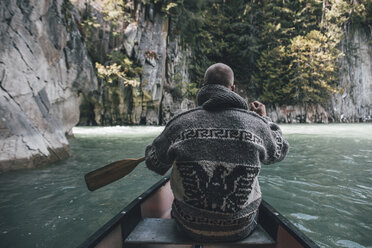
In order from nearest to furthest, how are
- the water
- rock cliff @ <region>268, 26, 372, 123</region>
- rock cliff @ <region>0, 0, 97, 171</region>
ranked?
the water
rock cliff @ <region>0, 0, 97, 171</region>
rock cliff @ <region>268, 26, 372, 123</region>

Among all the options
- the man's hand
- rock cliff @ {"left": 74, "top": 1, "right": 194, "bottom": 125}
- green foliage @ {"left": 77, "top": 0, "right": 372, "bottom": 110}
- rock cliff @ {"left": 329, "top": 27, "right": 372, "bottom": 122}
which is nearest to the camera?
the man's hand

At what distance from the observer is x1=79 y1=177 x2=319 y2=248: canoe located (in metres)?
1.29

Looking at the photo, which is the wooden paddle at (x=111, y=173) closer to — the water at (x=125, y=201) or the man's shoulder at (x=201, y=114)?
the water at (x=125, y=201)

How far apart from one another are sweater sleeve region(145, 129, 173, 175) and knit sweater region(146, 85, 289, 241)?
1 cm

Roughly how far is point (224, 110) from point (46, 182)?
3.86 m

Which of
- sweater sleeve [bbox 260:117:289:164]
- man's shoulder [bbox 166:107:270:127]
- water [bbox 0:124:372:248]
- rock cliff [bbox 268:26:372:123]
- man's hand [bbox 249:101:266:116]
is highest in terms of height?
rock cliff [bbox 268:26:372:123]

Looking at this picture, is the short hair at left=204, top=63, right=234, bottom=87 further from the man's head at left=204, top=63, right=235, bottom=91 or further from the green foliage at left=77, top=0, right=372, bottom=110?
the green foliage at left=77, top=0, right=372, bottom=110

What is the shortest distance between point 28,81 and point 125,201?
4.15 metres

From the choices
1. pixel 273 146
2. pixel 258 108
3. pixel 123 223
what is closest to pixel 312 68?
pixel 258 108

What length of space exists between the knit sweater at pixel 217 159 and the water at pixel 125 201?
1.63 m

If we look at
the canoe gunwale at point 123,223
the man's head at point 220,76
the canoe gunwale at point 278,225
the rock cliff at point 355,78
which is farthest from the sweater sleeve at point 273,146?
the rock cliff at point 355,78

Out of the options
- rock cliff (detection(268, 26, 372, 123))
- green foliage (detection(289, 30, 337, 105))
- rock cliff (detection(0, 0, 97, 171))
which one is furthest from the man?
green foliage (detection(289, 30, 337, 105))

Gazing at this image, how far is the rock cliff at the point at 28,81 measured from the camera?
409cm

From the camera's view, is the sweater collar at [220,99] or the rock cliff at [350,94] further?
the rock cliff at [350,94]
